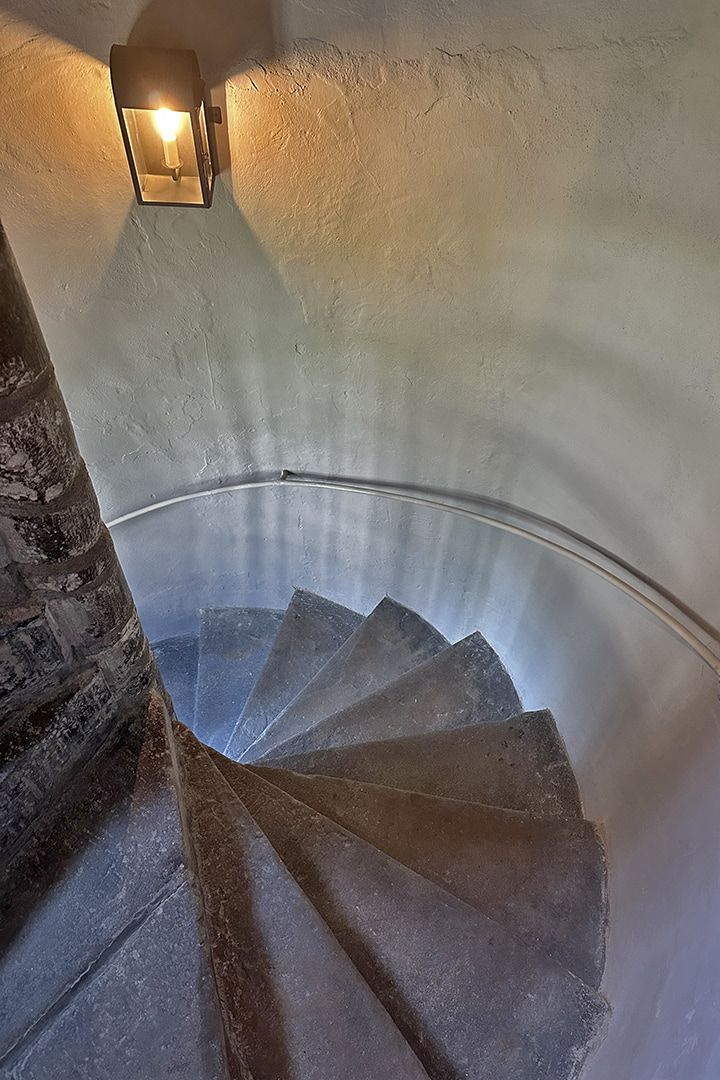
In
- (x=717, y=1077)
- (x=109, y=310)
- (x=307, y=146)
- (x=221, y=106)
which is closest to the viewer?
(x=717, y=1077)

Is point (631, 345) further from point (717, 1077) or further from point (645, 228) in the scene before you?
point (717, 1077)

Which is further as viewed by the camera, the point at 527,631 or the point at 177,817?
the point at 527,631

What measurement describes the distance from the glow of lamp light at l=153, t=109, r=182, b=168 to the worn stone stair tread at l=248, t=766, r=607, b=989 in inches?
82.8

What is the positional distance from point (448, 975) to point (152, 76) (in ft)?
8.64

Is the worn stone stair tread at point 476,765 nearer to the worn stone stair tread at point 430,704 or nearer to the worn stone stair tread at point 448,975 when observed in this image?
the worn stone stair tread at point 430,704

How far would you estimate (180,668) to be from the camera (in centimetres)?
416

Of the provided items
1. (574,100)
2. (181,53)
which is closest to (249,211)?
(181,53)

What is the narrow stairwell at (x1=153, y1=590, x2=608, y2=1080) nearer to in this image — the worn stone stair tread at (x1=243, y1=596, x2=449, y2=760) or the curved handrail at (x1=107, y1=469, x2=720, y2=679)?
the worn stone stair tread at (x1=243, y1=596, x2=449, y2=760)

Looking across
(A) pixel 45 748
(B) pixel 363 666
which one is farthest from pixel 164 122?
(B) pixel 363 666

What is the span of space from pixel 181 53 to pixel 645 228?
1397 mm

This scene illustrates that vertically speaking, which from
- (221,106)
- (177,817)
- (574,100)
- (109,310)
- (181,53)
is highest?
(574,100)

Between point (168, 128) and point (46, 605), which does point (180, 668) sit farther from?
point (168, 128)

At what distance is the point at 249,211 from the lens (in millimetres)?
2318

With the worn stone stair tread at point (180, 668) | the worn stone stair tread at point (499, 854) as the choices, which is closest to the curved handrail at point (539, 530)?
the worn stone stair tread at point (499, 854)
